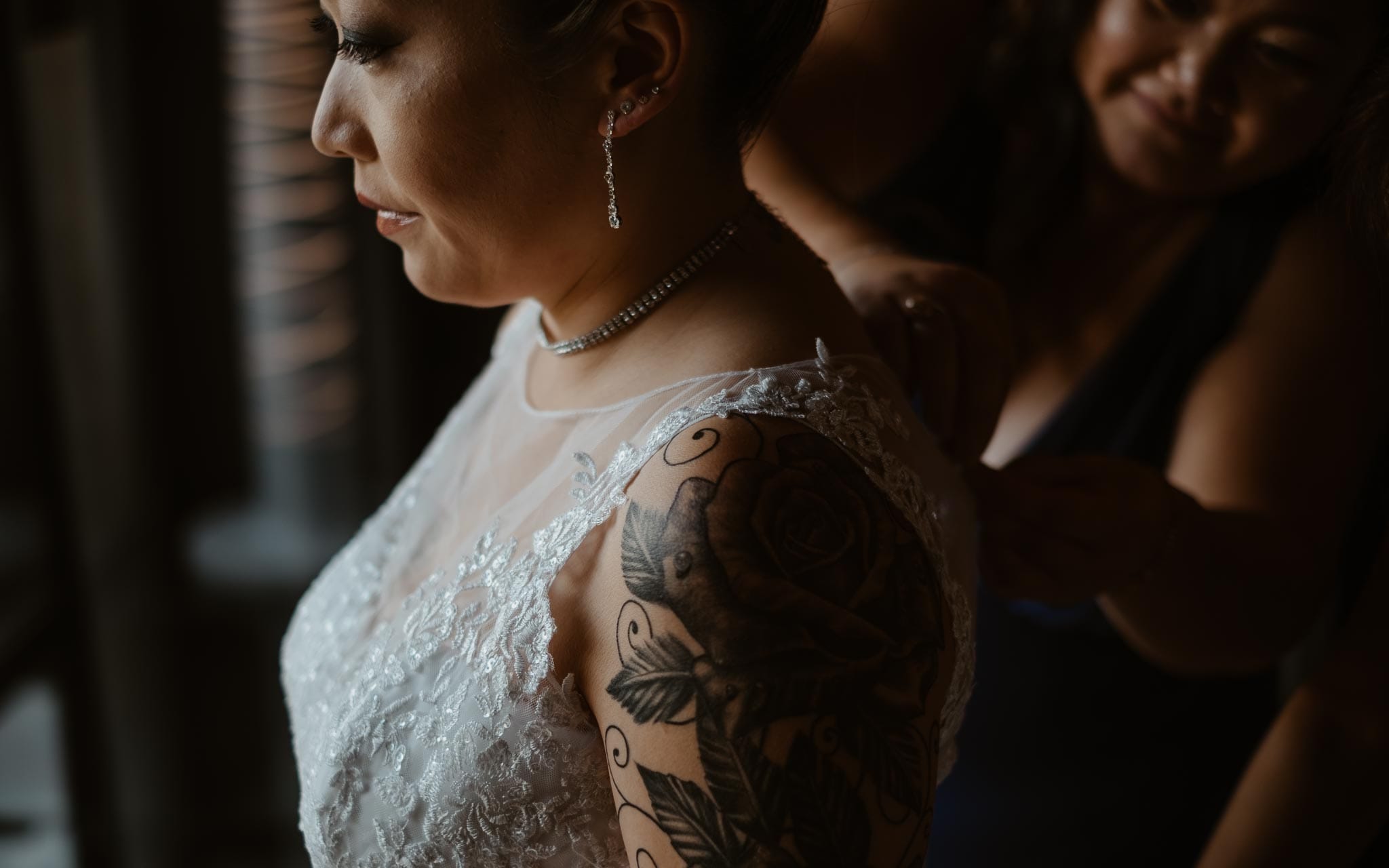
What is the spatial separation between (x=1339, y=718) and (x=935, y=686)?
0.62m

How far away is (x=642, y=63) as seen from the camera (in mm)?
877

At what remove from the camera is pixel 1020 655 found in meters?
1.56

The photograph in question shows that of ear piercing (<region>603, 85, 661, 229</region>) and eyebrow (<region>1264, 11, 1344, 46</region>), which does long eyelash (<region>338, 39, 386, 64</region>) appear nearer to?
ear piercing (<region>603, 85, 661, 229</region>)

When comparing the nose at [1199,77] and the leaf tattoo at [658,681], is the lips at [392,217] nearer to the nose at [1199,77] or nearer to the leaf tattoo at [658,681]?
the leaf tattoo at [658,681]

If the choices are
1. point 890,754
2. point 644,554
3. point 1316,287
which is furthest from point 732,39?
point 1316,287

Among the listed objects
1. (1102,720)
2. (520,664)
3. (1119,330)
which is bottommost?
(1102,720)

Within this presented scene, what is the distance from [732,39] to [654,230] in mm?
158

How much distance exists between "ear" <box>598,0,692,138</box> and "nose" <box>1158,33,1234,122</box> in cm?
63

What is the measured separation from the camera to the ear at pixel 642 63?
2.81 feet

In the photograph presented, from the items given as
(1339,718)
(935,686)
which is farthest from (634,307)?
(1339,718)

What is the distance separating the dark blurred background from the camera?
2637mm

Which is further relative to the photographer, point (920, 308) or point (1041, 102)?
point (1041, 102)

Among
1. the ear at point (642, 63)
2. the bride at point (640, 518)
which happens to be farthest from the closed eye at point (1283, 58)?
the ear at point (642, 63)

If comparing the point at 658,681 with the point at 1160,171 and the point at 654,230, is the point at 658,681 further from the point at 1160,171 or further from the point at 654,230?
the point at 1160,171
